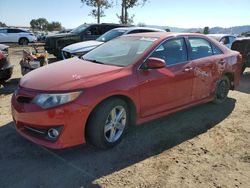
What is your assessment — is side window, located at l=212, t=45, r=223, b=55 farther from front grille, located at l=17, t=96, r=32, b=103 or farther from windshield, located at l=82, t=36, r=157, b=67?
front grille, located at l=17, t=96, r=32, b=103

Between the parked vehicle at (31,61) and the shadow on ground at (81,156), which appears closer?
the shadow on ground at (81,156)

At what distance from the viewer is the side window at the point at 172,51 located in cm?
488

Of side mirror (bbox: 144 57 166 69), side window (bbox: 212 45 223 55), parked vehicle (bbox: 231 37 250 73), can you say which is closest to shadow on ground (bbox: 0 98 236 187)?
side mirror (bbox: 144 57 166 69)

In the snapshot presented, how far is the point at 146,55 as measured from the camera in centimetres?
459

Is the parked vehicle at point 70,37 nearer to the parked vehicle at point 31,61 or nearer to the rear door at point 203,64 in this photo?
the parked vehicle at point 31,61

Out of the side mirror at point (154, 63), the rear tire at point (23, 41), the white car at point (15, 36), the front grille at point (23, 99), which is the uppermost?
the side mirror at point (154, 63)

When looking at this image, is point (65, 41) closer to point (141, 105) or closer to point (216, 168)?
point (141, 105)

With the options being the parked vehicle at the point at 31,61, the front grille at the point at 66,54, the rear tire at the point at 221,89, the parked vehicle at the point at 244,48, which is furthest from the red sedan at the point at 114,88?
the parked vehicle at the point at 244,48

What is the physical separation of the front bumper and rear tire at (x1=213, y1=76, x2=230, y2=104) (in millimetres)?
3428

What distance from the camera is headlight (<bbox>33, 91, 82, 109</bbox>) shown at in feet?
12.2

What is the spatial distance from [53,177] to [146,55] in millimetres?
2224

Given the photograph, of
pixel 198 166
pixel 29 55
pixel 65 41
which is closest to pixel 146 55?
pixel 198 166

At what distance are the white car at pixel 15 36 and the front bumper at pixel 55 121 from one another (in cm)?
2225

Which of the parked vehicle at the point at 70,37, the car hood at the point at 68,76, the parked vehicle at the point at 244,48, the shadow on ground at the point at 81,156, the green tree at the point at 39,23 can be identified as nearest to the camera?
the shadow on ground at the point at 81,156
